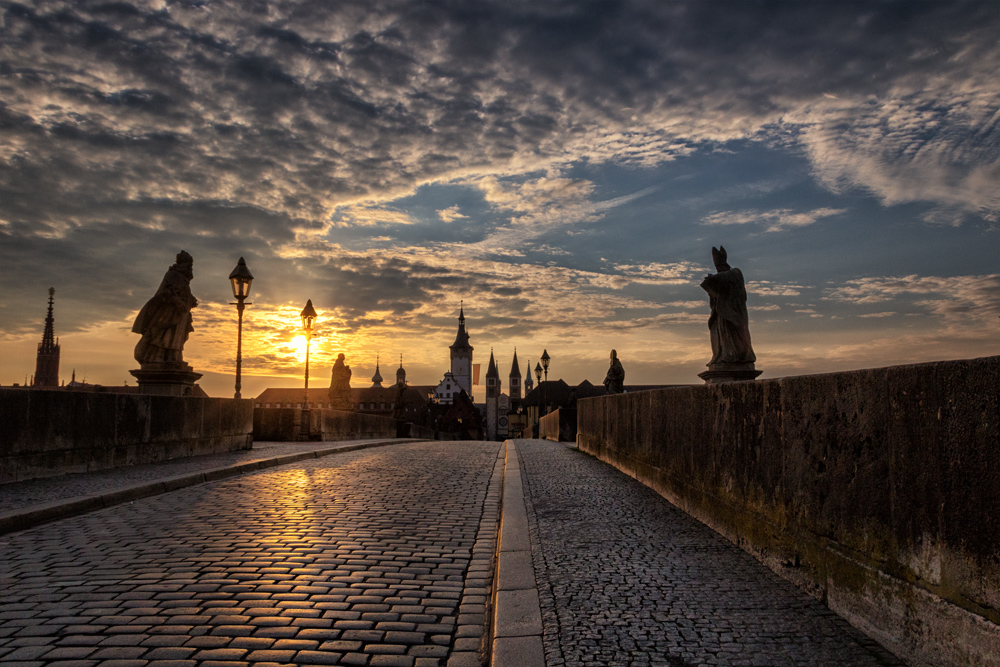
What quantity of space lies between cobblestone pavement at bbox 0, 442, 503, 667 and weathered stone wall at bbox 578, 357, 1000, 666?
189 centimetres

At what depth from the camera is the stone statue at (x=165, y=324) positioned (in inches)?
539

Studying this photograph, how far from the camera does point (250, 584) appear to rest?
409 centimetres

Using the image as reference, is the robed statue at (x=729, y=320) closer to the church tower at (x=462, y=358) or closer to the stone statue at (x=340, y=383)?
the stone statue at (x=340, y=383)

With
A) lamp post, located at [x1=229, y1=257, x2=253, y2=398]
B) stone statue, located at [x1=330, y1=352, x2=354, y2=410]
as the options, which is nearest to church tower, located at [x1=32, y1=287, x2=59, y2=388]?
stone statue, located at [x1=330, y1=352, x2=354, y2=410]

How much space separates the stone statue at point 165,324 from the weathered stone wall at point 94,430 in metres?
1.78

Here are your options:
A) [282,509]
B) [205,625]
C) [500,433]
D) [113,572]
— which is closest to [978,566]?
[205,625]

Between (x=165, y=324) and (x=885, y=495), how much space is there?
13785 mm

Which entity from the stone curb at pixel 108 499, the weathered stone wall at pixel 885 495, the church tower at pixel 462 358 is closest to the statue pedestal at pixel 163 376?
the stone curb at pixel 108 499

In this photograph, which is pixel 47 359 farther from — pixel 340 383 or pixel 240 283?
pixel 240 283

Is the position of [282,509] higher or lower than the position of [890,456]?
lower

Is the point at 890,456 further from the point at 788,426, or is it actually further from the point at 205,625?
the point at 205,625

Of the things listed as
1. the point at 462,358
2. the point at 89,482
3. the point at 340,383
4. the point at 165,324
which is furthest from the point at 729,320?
the point at 462,358

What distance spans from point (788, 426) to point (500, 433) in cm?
11863

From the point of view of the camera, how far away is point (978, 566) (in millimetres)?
2500
